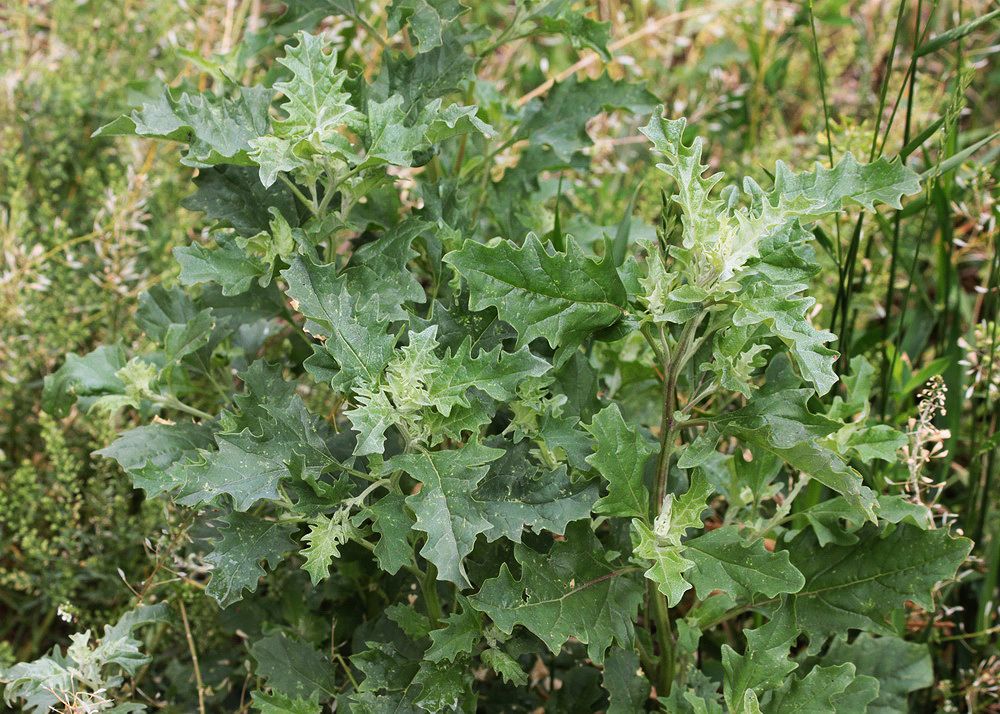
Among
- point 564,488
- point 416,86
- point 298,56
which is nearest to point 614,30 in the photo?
point 416,86

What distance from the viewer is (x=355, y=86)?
160 centimetres

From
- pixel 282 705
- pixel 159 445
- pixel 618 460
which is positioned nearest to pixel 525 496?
pixel 618 460

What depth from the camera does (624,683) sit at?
1.54 meters

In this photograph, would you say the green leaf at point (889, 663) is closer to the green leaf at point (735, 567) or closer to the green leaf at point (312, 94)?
Result: the green leaf at point (735, 567)

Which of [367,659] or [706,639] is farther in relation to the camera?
[706,639]

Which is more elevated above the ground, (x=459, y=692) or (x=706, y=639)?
(x=459, y=692)

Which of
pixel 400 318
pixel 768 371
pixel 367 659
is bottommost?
pixel 367 659

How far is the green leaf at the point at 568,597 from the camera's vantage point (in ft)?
4.51

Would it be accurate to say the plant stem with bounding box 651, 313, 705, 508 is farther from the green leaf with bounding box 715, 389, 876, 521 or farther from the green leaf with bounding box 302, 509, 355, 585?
the green leaf with bounding box 302, 509, 355, 585

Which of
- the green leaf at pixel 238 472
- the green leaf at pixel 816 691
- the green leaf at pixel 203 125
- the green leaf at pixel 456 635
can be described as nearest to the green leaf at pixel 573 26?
the green leaf at pixel 203 125

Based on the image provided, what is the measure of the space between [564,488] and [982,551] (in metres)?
1.19

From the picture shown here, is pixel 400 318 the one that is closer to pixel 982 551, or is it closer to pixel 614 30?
pixel 982 551

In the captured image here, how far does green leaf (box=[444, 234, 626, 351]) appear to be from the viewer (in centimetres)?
135

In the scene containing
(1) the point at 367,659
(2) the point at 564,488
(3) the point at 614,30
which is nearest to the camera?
(2) the point at 564,488
